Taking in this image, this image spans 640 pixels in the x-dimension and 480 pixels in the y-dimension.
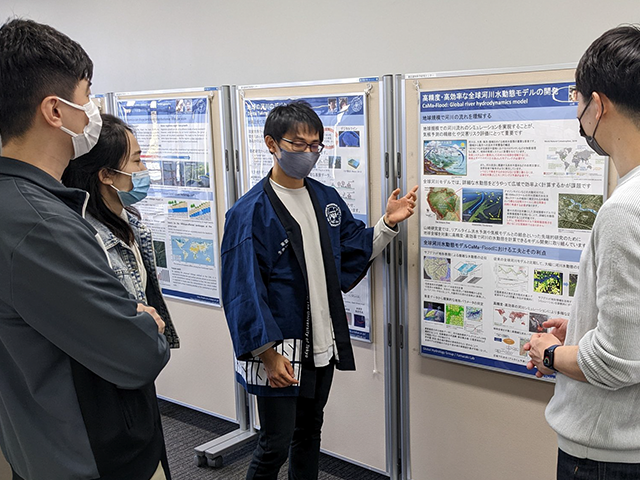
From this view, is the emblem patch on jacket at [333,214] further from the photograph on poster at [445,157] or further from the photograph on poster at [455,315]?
the photograph on poster at [455,315]

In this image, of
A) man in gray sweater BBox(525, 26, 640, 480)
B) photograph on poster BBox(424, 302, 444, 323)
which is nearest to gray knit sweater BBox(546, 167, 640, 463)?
man in gray sweater BBox(525, 26, 640, 480)

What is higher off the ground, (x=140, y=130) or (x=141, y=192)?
(x=140, y=130)

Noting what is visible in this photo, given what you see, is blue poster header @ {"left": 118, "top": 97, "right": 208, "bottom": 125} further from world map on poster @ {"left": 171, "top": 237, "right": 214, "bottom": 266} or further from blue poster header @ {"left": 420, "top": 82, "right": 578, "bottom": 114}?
blue poster header @ {"left": 420, "top": 82, "right": 578, "bottom": 114}

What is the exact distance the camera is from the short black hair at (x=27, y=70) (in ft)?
3.85

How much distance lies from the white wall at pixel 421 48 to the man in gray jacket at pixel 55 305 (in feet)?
4.62

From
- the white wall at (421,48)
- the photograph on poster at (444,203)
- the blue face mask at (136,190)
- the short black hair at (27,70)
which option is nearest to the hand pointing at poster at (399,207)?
the photograph on poster at (444,203)

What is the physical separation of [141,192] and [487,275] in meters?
1.26

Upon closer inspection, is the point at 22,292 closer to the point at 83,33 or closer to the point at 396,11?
the point at 396,11

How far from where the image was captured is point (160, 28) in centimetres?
322

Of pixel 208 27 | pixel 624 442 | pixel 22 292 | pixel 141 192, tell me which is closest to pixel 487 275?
pixel 624 442

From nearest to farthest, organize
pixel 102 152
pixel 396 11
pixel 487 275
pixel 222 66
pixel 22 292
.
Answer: pixel 22 292 < pixel 102 152 < pixel 487 275 < pixel 396 11 < pixel 222 66

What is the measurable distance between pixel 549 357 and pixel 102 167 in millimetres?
1350

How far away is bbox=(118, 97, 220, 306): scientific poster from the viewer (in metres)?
3.03

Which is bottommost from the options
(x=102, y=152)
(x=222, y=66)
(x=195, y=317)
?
(x=195, y=317)
